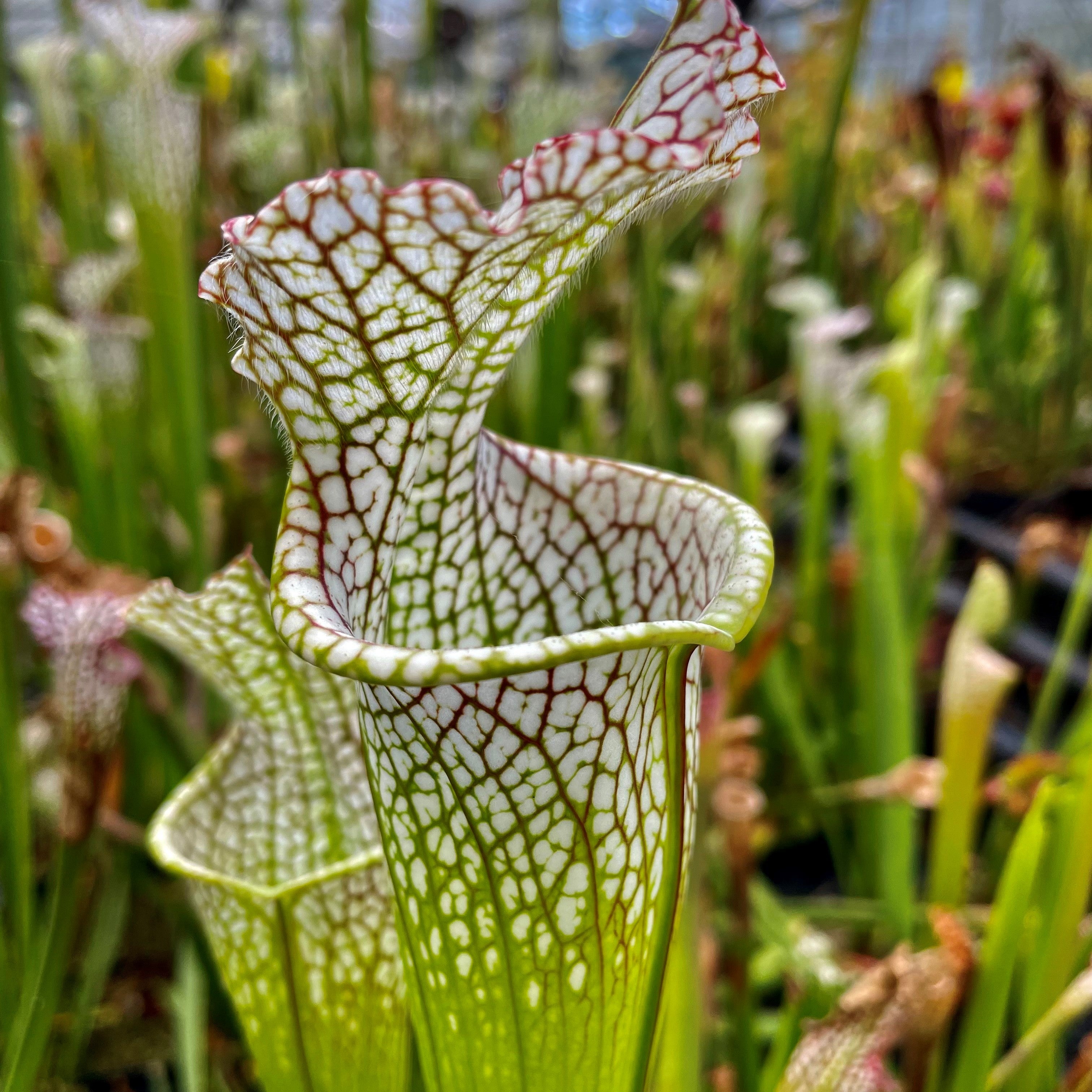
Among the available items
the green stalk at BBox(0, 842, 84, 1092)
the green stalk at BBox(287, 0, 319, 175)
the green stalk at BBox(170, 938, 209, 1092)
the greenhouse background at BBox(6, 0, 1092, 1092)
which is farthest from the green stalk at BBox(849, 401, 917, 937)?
the green stalk at BBox(287, 0, 319, 175)

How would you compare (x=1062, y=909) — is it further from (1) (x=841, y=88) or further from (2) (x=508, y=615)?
(1) (x=841, y=88)


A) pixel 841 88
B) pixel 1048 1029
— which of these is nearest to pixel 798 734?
pixel 1048 1029

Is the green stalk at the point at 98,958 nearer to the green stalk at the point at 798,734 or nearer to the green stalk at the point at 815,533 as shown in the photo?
the green stalk at the point at 798,734

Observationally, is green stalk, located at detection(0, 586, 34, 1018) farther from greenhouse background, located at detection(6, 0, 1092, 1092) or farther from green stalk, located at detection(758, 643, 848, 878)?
green stalk, located at detection(758, 643, 848, 878)

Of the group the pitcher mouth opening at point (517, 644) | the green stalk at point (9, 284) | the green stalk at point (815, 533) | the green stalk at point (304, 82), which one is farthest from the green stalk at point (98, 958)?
the green stalk at point (304, 82)

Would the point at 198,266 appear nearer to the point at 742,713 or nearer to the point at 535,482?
the point at 742,713
